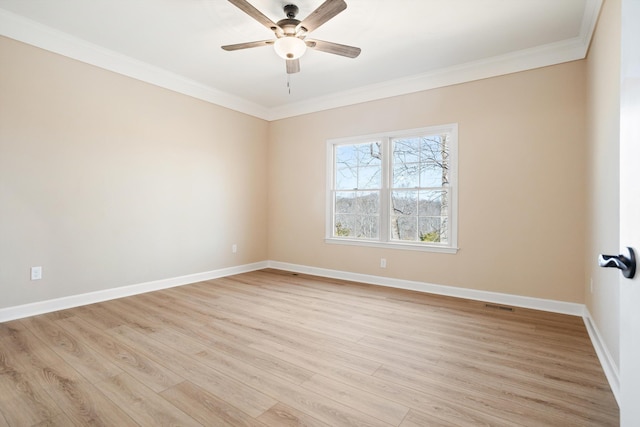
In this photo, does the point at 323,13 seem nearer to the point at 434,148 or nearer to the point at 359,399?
the point at 434,148

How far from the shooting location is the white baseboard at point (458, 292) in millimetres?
3277

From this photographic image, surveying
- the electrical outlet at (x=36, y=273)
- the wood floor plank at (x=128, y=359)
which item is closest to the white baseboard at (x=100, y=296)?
the electrical outlet at (x=36, y=273)

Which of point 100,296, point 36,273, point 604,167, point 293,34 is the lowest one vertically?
point 100,296

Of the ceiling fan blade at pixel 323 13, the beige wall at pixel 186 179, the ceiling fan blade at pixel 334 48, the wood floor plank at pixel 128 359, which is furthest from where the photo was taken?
the beige wall at pixel 186 179

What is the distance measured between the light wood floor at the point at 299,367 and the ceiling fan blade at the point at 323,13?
260cm

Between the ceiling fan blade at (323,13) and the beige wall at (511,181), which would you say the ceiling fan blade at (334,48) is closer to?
the ceiling fan blade at (323,13)

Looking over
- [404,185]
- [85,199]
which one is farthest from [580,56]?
[85,199]

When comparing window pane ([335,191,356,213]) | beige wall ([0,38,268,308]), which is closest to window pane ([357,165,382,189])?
window pane ([335,191,356,213])

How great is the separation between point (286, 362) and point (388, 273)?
2.47 m

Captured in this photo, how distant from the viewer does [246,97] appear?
197 inches

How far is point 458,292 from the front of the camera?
385 centimetres

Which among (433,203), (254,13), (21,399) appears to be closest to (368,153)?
(433,203)

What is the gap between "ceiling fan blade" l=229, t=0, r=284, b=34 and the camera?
2.31m

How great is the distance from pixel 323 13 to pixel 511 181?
270cm
